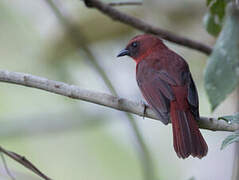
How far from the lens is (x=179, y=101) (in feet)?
11.6

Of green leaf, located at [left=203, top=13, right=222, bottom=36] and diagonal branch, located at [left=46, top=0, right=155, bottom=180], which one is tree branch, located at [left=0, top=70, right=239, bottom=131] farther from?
diagonal branch, located at [left=46, top=0, right=155, bottom=180]

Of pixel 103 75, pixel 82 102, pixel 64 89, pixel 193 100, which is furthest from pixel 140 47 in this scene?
pixel 64 89

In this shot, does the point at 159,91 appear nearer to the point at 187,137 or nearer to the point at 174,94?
the point at 174,94

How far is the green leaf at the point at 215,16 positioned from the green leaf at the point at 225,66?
111 cm

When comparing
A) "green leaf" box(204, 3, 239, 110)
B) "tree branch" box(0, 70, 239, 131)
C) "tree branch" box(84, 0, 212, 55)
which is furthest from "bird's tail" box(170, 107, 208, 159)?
"green leaf" box(204, 3, 239, 110)

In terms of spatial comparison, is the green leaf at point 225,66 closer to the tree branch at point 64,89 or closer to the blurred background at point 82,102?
the tree branch at point 64,89

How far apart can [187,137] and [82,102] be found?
8.32 feet

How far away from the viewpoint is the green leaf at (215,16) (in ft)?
8.83

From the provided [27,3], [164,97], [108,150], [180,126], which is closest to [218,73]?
[180,126]

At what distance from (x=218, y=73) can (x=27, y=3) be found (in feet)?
17.5

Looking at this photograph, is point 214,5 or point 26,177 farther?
point 26,177

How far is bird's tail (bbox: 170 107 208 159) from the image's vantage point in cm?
321

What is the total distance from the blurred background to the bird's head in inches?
14.5

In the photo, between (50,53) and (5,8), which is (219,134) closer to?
(50,53)
